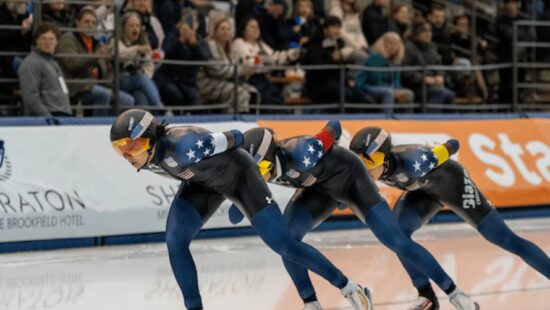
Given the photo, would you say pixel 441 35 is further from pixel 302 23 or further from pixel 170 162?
pixel 170 162

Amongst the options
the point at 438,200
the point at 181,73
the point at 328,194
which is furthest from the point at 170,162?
the point at 181,73

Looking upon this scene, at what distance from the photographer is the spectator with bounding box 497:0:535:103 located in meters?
17.1

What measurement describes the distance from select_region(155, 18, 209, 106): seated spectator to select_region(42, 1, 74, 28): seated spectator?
1366mm

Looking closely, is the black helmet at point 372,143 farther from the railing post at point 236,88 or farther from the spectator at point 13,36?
the railing post at point 236,88

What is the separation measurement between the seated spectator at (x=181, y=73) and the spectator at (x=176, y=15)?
1.75 ft

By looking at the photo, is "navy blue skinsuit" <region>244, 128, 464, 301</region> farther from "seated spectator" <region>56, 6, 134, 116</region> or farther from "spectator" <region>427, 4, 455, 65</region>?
"spectator" <region>427, 4, 455, 65</region>

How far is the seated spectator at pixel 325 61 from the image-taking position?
49.1 ft

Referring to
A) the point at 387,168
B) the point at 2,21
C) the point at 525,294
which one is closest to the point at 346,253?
the point at 525,294

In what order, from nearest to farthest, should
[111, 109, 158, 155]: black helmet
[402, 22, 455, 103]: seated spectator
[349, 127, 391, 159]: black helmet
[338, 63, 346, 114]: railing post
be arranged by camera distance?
[111, 109, 158, 155]: black helmet → [349, 127, 391, 159]: black helmet → [338, 63, 346, 114]: railing post → [402, 22, 455, 103]: seated spectator

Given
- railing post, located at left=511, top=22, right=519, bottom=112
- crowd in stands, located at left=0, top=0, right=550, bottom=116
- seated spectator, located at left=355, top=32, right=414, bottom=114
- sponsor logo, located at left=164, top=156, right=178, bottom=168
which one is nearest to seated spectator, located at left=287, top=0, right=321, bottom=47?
crowd in stands, located at left=0, top=0, right=550, bottom=116

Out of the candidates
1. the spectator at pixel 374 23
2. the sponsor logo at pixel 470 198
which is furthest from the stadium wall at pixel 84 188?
the sponsor logo at pixel 470 198

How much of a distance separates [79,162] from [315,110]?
4.18 m

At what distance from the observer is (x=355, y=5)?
16.0 meters

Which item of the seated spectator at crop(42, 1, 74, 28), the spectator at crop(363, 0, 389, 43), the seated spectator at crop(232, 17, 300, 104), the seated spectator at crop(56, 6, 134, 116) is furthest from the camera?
the spectator at crop(363, 0, 389, 43)
